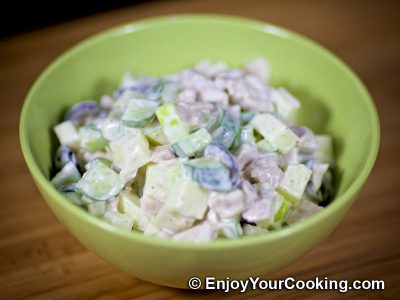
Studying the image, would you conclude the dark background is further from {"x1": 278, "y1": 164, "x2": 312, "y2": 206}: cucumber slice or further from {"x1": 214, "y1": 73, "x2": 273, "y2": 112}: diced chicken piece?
{"x1": 278, "y1": 164, "x2": 312, "y2": 206}: cucumber slice

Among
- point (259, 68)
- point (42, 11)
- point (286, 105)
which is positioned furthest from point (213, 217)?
point (42, 11)

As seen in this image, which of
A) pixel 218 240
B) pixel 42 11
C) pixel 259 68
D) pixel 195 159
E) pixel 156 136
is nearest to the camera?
pixel 218 240

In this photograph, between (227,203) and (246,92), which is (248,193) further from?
(246,92)

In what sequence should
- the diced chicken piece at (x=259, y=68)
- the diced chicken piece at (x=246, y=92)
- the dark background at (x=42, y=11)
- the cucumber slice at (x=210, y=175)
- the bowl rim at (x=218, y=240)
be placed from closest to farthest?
the bowl rim at (x=218, y=240)
the cucumber slice at (x=210, y=175)
the diced chicken piece at (x=246, y=92)
the diced chicken piece at (x=259, y=68)
the dark background at (x=42, y=11)

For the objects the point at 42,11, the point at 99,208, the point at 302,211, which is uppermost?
the point at 302,211

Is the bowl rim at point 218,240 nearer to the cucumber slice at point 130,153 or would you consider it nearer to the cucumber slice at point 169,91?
the cucumber slice at point 130,153

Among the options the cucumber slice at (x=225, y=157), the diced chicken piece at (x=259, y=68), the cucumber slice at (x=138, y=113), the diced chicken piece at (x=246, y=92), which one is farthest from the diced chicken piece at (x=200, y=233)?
the diced chicken piece at (x=259, y=68)
